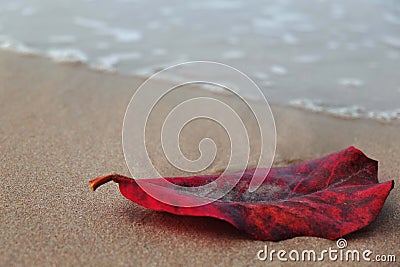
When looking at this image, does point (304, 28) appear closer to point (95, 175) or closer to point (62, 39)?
point (62, 39)

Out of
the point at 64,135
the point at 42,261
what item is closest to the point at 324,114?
the point at 64,135

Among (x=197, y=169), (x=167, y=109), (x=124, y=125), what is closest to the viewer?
(x=197, y=169)

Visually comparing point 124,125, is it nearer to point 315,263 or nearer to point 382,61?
point 315,263

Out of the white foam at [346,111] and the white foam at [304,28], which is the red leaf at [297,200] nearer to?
the white foam at [346,111]

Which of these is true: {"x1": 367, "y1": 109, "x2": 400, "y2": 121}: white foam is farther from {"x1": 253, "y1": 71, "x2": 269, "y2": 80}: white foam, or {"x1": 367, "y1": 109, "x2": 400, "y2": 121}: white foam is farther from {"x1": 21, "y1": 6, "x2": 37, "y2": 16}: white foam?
{"x1": 21, "y1": 6, "x2": 37, "y2": 16}: white foam

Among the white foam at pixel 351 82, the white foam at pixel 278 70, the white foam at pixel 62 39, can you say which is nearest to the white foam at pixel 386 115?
the white foam at pixel 351 82

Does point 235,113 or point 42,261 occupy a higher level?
point 42,261

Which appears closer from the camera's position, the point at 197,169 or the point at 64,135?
the point at 197,169
